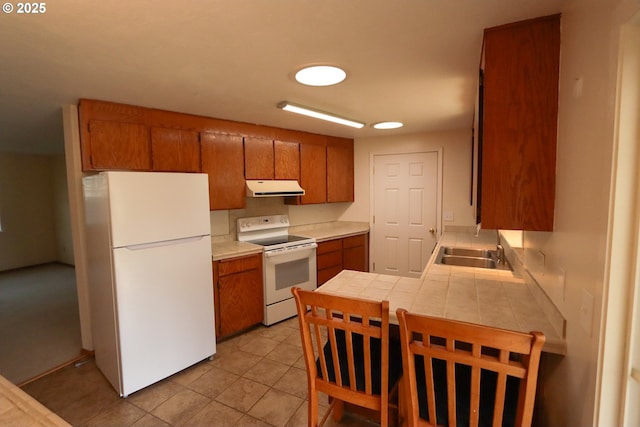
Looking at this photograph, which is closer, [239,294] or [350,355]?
[350,355]

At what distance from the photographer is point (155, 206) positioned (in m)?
2.26

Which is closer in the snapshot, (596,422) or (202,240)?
(596,422)

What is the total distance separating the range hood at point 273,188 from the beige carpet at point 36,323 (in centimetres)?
222

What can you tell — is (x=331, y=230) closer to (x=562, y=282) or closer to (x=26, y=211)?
(x=562, y=282)

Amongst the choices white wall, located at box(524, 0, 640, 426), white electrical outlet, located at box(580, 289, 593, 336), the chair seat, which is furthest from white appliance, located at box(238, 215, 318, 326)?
white electrical outlet, located at box(580, 289, 593, 336)

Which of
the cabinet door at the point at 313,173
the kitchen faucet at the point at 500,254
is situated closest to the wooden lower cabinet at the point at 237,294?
the cabinet door at the point at 313,173

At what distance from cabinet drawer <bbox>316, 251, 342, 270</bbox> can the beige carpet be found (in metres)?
2.56

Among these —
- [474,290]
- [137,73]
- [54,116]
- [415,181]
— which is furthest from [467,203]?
[54,116]

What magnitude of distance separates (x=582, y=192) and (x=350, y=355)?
1105 millimetres

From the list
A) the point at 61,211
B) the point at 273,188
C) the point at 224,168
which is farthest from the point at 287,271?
the point at 61,211

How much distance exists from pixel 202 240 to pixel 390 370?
1779 millimetres

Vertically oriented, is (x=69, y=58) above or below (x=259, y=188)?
above

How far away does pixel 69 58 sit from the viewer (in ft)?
5.49

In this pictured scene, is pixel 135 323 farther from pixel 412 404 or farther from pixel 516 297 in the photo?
pixel 516 297
